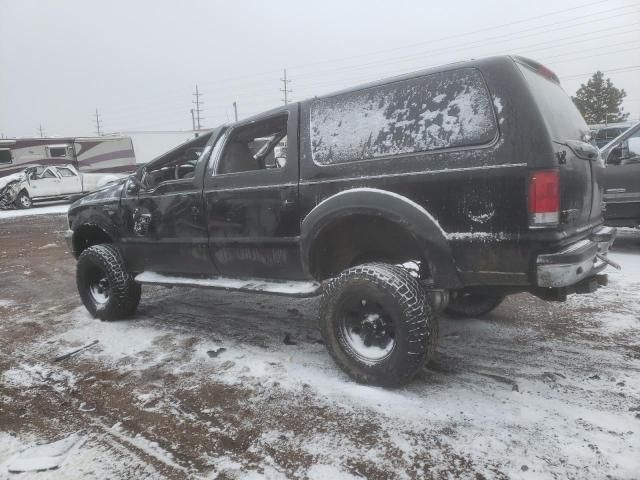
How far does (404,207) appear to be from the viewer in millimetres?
2738

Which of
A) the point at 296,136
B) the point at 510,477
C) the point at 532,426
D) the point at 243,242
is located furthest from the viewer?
the point at 243,242

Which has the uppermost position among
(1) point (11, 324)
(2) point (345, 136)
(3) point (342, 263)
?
(2) point (345, 136)

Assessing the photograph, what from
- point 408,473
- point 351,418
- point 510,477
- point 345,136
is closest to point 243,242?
point 345,136

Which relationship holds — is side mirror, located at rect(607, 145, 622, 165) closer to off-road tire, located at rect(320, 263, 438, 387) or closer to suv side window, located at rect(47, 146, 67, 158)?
off-road tire, located at rect(320, 263, 438, 387)

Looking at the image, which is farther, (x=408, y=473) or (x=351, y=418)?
(x=351, y=418)

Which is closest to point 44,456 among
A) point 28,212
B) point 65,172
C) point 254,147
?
point 254,147

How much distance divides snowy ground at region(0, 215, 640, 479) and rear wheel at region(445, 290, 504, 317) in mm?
96

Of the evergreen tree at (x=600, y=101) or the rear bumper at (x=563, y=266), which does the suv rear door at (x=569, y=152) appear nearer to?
the rear bumper at (x=563, y=266)

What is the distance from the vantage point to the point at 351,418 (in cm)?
257

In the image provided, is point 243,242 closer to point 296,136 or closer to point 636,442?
point 296,136

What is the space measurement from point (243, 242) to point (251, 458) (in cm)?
174

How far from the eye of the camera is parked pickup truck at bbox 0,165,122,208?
1886 centimetres

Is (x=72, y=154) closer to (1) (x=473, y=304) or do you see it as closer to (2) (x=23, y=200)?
(2) (x=23, y=200)

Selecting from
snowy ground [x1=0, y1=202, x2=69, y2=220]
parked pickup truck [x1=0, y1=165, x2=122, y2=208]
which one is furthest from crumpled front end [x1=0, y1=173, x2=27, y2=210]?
snowy ground [x1=0, y1=202, x2=69, y2=220]
